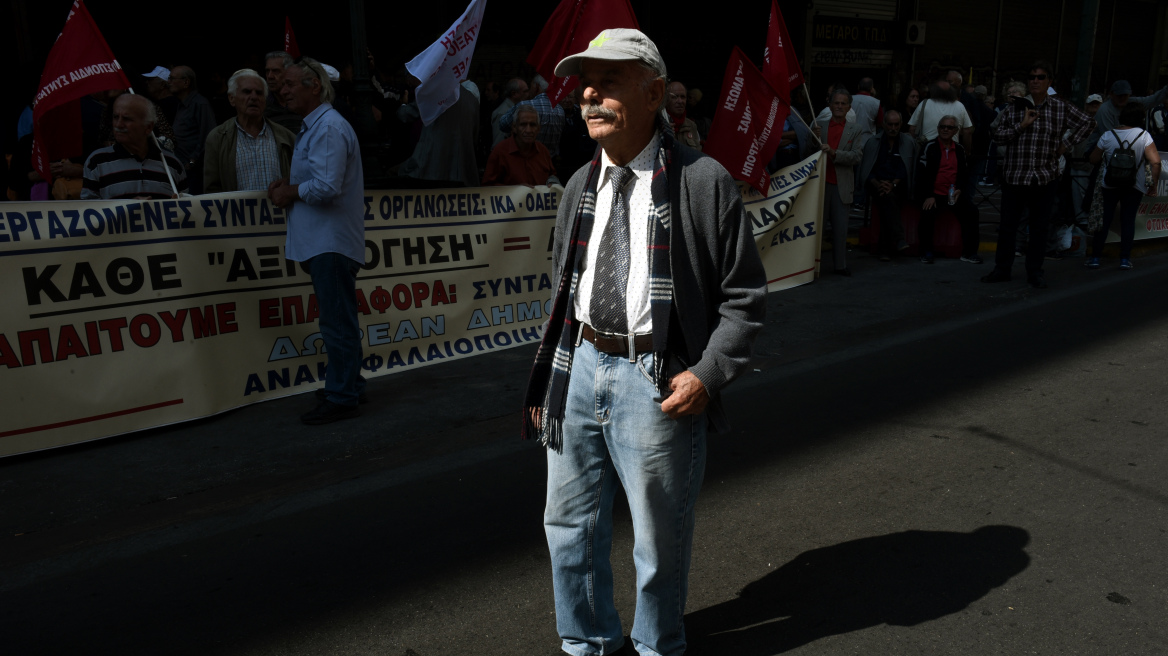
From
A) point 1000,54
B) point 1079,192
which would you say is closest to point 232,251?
point 1079,192

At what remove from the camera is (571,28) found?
7.29m

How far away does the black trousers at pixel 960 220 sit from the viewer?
1052 cm

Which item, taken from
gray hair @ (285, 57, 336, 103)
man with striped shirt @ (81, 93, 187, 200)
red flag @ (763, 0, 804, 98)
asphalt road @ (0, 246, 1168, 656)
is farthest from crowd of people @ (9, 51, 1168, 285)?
asphalt road @ (0, 246, 1168, 656)

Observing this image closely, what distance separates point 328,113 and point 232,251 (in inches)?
42.3

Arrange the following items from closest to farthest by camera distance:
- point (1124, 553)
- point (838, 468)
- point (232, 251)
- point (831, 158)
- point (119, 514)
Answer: point (1124, 553), point (119, 514), point (838, 468), point (232, 251), point (831, 158)

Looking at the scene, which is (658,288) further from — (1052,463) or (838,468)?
(1052,463)

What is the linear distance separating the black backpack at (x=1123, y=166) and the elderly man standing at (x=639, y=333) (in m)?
9.20

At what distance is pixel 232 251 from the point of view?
557 centimetres

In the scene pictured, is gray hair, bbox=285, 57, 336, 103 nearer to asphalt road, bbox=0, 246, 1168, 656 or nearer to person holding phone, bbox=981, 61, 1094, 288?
asphalt road, bbox=0, 246, 1168, 656

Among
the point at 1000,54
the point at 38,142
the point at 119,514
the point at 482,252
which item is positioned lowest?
the point at 119,514

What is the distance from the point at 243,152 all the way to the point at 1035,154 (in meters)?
7.27

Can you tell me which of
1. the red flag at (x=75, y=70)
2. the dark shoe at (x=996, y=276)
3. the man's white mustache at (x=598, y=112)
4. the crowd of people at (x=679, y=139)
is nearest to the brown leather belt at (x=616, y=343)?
the man's white mustache at (x=598, y=112)

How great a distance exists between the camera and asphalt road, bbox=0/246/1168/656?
3.21m

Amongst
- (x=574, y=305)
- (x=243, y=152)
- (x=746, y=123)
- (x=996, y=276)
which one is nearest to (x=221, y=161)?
(x=243, y=152)
